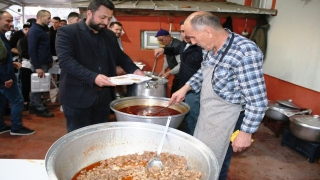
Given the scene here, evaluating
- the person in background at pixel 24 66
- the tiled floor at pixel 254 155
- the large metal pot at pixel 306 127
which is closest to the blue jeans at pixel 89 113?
the tiled floor at pixel 254 155

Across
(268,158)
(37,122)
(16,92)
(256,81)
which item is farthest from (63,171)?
(37,122)

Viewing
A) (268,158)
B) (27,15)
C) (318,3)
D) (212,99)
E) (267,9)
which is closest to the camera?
(212,99)

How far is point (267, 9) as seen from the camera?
559 cm

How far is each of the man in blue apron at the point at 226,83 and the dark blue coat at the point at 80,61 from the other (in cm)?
103

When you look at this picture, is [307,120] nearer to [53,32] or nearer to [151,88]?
[151,88]

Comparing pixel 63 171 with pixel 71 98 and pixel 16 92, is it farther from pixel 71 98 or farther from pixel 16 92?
pixel 16 92

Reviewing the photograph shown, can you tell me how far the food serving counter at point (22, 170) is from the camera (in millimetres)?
1294

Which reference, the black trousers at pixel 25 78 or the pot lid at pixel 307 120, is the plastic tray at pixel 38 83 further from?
the pot lid at pixel 307 120

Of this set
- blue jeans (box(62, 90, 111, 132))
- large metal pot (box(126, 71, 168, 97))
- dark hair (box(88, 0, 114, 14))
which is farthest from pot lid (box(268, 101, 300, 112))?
dark hair (box(88, 0, 114, 14))

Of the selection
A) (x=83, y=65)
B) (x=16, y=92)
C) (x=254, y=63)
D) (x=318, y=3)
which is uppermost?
(x=318, y=3)

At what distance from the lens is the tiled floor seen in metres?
3.35

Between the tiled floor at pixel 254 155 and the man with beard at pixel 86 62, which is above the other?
the man with beard at pixel 86 62

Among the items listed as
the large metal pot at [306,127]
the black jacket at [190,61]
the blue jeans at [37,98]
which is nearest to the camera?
the black jacket at [190,61]

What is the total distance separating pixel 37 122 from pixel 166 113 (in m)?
3.24
